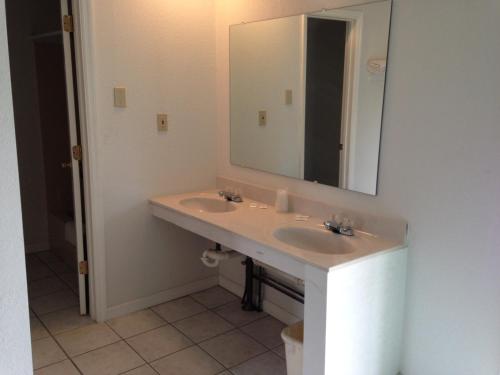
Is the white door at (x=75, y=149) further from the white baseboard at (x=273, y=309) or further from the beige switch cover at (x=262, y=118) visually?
the beige switch cover at (x=262, y=118)

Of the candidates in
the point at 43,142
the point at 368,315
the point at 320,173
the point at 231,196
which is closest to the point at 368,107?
the point at 320,173

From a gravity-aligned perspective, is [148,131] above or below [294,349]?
above

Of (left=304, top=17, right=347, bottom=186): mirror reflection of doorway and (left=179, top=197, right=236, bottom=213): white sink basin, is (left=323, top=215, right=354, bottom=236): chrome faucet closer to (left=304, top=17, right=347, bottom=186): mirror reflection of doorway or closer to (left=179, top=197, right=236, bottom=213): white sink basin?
A: (left=304, top=17, right=347, bottom=186): mirror reflection of doorway

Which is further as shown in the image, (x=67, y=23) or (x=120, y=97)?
(x=120, y=97)

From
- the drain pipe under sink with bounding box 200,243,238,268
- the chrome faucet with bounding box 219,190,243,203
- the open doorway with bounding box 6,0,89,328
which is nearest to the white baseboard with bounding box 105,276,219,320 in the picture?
the drain pipe under sink with bounding box 200,243,238,268

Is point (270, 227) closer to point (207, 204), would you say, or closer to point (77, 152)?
point (207, 204)

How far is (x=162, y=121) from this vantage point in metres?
2.87

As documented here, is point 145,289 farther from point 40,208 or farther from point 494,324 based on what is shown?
point 494,324

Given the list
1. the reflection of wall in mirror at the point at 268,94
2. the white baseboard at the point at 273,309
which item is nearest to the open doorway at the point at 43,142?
the white baseboard at the point at 273,309

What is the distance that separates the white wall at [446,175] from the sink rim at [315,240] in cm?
23

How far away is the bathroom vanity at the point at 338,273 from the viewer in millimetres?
1827

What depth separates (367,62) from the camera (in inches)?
83.9

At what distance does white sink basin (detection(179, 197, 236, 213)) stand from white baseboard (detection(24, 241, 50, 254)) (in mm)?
1879

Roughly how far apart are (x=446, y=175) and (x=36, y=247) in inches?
138
